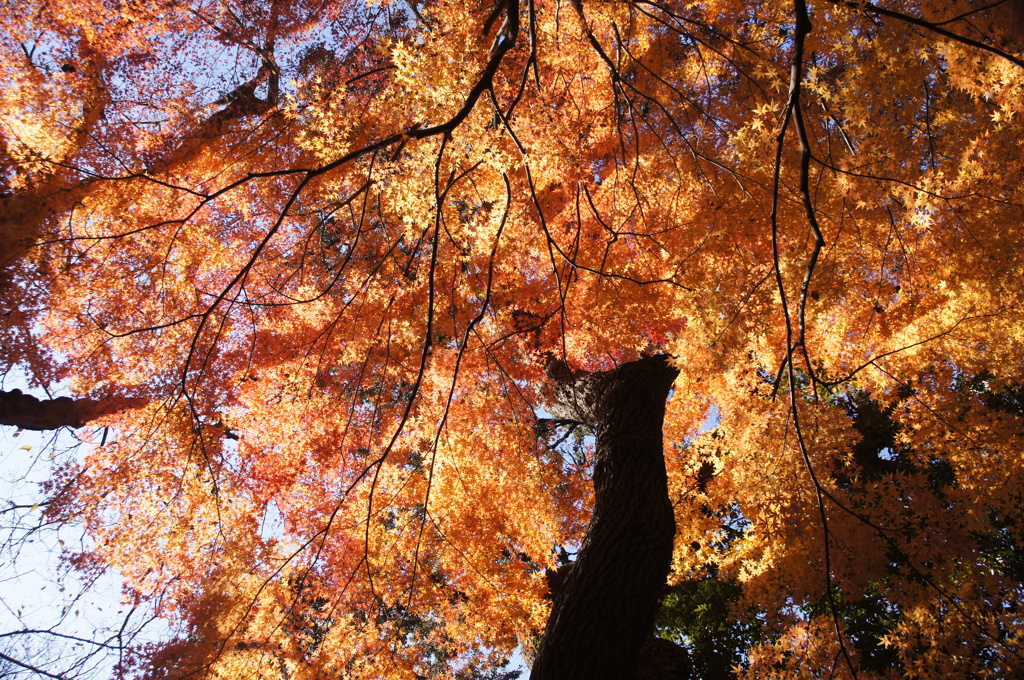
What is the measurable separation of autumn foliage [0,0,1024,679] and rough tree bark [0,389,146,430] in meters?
0.21

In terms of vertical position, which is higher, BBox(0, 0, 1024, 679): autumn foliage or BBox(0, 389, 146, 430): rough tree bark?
BBox(0, 0, 1024, 679): autumn foliage

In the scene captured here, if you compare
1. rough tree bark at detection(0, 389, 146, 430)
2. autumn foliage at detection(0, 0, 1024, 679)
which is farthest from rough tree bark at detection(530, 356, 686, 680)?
rough tree bark at detection(0, 389, 146, 430)

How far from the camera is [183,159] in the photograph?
250 inches

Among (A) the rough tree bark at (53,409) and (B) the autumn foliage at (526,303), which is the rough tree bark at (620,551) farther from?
(A) the rough tree bark at (53,409)

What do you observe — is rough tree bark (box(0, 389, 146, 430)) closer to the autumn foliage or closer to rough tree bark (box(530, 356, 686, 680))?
the autumn foliage

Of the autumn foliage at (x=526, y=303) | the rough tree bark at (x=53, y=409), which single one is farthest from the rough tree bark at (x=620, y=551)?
the rough tree bark at (x=53, y=409)

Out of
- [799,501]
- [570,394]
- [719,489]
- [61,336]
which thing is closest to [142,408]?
[61,336]

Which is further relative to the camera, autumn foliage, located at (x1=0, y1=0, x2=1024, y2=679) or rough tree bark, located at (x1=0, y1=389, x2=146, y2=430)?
rough tree bark, located at (x1=0, y1=389, x2=146, y2=430)

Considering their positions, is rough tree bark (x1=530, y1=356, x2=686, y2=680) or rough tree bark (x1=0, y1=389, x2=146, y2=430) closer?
rough tree bark (x1=530, y1=356, x2=686, y2=680)

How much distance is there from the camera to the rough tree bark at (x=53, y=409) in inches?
255

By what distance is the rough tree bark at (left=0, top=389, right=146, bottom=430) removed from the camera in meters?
6.48

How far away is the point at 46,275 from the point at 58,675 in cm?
498

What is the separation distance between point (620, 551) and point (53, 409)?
24.3 feet

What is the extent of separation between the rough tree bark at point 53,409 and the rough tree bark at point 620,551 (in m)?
5.99
